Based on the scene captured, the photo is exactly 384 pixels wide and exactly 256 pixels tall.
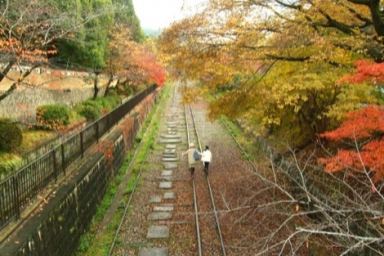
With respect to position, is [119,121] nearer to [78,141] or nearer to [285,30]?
[78,141]

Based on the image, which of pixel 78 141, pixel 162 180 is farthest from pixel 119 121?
pixel 78 141

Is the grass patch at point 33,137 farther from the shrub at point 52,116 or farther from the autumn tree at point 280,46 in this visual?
the autumn tree at point 280,46

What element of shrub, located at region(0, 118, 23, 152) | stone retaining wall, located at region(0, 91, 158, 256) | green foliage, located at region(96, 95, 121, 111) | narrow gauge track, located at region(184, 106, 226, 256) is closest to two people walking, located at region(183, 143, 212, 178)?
narrow gauge track, located at region(184, 106, 226, 256)

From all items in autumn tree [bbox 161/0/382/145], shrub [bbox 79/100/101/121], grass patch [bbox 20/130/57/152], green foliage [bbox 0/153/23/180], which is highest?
autumn tree [bbox 161/0/382/145]

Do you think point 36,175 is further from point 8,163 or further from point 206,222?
point 206,222

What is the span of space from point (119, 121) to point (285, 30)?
1270 cm

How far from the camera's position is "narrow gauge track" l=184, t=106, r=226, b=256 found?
1002 cm

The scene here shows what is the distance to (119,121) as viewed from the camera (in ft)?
70.0

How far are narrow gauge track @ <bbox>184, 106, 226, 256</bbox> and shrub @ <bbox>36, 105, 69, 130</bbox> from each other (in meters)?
6.17

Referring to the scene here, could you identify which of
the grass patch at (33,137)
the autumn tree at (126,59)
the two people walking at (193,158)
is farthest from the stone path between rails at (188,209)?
the autumn tree at (126,59)

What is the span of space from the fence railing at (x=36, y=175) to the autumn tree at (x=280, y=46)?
4.62 meters

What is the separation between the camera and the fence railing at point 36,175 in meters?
7.50

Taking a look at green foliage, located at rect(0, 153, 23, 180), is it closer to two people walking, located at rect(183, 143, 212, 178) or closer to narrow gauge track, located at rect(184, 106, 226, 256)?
narrow gauge track, located at rect(184, 106, 226, 256)

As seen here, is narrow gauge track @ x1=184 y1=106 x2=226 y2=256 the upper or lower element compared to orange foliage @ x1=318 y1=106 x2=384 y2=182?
lower
